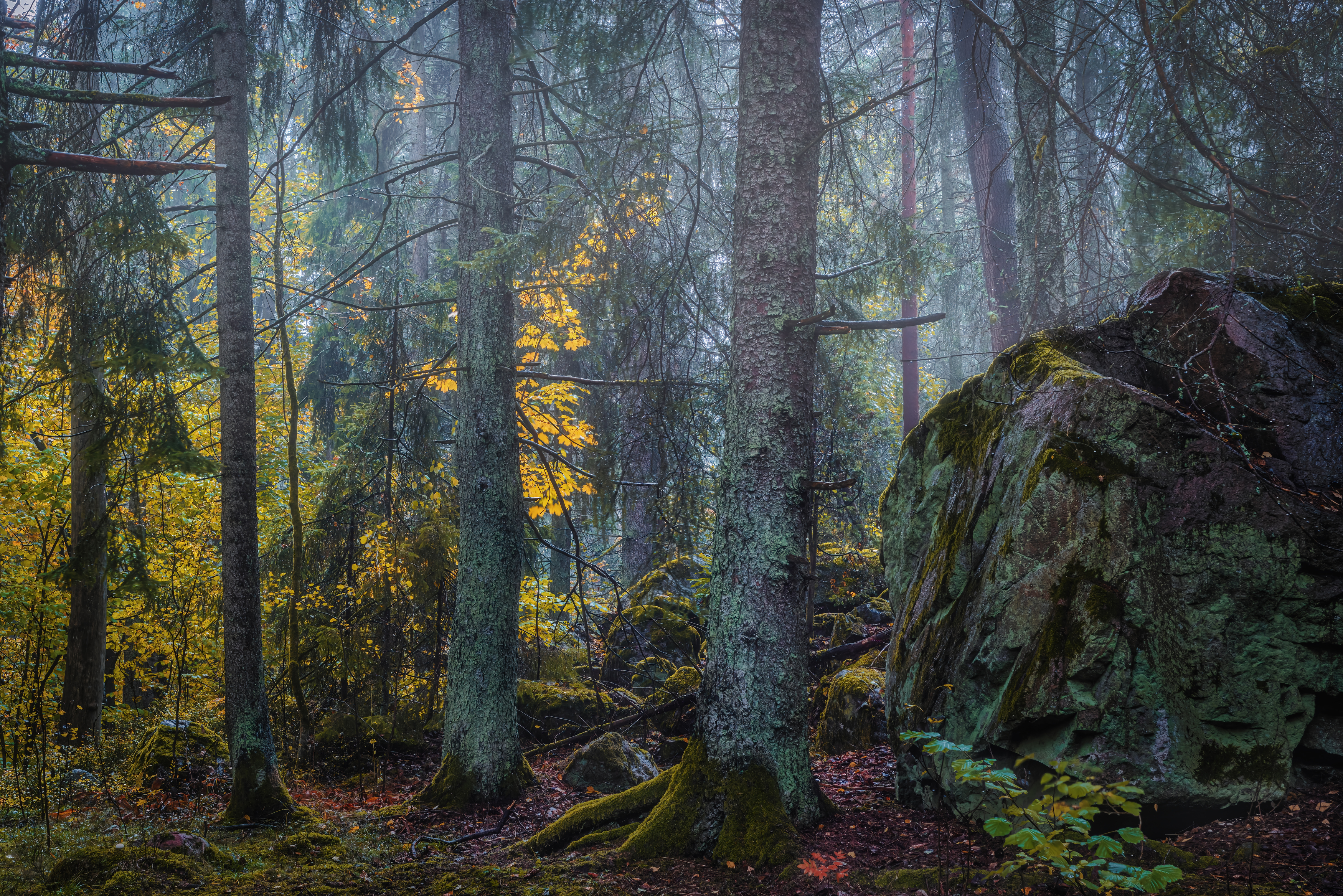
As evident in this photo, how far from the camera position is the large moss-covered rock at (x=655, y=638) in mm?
9664

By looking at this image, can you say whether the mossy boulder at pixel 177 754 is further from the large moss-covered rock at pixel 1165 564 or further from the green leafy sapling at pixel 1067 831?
the green leafy sapling at pixel 1067 831

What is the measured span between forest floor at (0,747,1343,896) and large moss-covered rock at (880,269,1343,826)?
0.30 metres

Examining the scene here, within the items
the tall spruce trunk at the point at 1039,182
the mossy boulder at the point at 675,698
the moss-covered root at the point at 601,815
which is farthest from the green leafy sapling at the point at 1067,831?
the mossy boulder at the point at 675,698

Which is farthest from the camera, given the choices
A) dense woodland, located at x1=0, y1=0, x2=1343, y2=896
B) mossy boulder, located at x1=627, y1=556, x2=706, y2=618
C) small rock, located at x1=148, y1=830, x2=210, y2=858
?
mossy boulder, located at x1=627, y1=556, x2=706, y2=618

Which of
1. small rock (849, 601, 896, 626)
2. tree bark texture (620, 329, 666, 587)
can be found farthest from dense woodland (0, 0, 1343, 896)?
small rock (849, 601, 896, 626)

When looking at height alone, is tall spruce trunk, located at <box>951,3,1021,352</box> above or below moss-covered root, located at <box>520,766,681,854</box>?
above

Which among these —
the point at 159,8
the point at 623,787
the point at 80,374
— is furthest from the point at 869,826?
the point at 159,8

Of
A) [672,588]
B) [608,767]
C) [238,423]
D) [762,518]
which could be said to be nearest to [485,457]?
[238,423]

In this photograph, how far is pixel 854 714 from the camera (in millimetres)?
6840

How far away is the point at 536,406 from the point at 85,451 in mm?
4794

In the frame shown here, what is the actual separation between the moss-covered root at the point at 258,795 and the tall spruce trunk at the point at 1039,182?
6.87m

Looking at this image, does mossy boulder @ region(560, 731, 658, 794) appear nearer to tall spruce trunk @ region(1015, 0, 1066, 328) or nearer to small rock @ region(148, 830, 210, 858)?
small rock @ region(148, 830, 210, 858)

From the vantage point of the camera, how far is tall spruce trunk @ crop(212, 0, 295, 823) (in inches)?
241

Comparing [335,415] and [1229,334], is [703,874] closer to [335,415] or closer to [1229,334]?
[1229,334]
